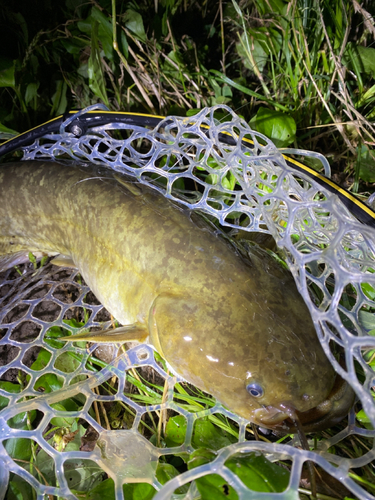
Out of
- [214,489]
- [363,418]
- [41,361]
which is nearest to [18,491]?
[41,361]

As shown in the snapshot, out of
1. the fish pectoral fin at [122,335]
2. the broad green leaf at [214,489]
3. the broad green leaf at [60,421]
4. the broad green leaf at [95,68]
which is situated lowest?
the broad green leaf at [60,421]

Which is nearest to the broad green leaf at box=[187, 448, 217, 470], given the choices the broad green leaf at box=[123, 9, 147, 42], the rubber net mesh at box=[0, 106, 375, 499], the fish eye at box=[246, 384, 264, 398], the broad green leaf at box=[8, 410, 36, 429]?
the rubber net mesh at box=[0, 106, 375, 499]

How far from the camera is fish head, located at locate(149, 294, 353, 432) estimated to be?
Result: 1.27m

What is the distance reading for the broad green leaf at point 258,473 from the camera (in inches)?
43.7

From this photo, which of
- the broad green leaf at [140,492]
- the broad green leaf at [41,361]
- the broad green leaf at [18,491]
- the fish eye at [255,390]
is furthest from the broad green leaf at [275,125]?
the broad green leaf at [18,491]

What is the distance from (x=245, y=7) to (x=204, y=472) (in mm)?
3117

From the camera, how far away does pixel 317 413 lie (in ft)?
4.23

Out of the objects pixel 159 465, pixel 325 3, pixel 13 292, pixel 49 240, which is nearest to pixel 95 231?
pixel 49 240

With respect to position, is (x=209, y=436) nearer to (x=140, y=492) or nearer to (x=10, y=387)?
(x=140, y=492)

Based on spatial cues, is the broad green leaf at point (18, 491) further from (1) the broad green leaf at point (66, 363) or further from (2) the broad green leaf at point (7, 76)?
(2) the broad green leaf at point (7, 76)

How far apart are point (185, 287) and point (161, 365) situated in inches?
21.7

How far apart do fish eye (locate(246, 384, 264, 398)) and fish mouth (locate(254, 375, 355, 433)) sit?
6 centimetres

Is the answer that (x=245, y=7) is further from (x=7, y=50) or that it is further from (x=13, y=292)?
(x=13, y=292)

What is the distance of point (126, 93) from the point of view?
2713mm
